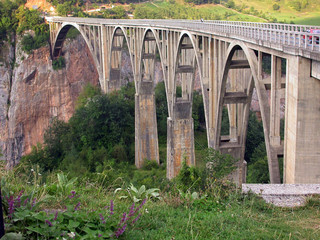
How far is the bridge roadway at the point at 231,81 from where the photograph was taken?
10883mm

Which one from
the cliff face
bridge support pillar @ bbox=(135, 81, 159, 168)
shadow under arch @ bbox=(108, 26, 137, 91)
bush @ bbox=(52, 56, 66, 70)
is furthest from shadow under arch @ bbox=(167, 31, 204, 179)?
bush @ bbox=(52, 56, 66, 70)

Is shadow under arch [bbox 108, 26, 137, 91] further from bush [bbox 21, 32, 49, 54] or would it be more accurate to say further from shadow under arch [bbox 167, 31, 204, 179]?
bush [bbox 21, 32, 49, 54]

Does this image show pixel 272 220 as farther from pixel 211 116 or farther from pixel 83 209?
pixel 211 116

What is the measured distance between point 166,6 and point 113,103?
5884 centimetres

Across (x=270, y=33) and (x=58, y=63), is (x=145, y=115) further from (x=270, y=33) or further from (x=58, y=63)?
(x=58, y=63)

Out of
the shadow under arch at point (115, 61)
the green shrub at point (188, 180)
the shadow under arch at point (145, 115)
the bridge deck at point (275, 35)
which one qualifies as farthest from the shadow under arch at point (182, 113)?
the green shrub at point (188, 180)

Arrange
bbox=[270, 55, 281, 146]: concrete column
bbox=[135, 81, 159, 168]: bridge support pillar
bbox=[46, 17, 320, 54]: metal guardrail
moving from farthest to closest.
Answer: bbox=[135, 81, 159, 168]: bridge support pillar → bbox=[270, 55, 281, 146]: concrete column → bbox=[46, 17, 320, 54]: metal guardrail

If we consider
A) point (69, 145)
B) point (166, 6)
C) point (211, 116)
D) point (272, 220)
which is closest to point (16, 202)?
point (272, 220)

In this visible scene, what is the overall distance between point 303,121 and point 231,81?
388 inches

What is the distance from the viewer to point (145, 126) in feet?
119

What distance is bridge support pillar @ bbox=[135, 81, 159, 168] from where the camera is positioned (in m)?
35.7

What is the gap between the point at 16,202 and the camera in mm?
5934

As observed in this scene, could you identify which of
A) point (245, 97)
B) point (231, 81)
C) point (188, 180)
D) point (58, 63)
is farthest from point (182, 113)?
point (58, 63)

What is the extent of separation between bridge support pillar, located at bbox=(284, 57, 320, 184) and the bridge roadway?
24 millimetres
